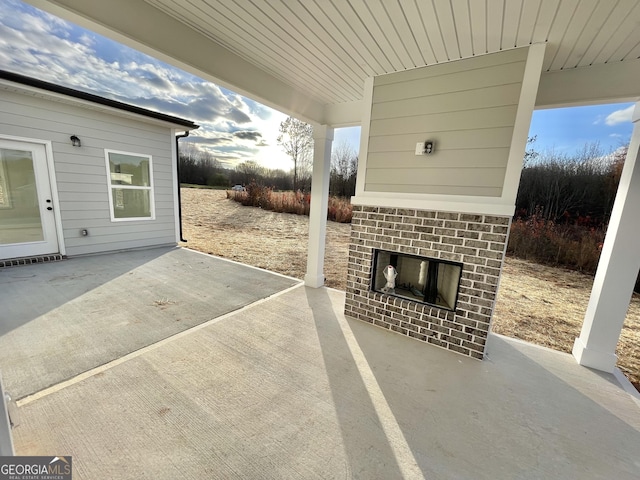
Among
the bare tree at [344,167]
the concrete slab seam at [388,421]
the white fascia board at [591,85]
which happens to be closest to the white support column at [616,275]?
the white fascia board at [591,85]

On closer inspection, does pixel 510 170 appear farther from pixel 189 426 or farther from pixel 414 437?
pixel 189 426

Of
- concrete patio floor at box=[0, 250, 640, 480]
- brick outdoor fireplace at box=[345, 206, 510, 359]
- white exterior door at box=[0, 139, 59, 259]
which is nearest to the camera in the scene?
concrete patio floor at box=[0, 250, 640, 480]

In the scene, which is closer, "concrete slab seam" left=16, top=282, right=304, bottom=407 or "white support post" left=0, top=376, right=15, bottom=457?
"white support post" left=0, top=376, right=15, bottom=457

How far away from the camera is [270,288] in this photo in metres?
3.77

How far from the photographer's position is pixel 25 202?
168 inches

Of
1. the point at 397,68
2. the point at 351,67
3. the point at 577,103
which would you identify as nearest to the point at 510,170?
the point at 577,103

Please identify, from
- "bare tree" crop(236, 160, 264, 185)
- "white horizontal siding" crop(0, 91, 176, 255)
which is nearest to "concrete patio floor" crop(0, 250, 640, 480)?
"white horizontal siding" crop(0, 91, 176, 255)

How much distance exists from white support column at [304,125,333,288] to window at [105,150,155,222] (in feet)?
13.4

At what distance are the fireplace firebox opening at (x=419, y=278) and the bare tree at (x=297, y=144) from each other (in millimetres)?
8431

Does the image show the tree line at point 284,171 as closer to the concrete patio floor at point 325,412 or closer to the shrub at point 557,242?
the shrub at point 557,242

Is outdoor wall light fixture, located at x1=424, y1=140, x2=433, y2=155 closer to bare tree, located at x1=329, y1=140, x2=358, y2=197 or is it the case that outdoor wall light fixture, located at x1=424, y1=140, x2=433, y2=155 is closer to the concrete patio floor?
the concrete patio floor

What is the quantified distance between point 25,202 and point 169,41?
4.51 m

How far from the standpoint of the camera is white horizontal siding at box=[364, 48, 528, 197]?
2131mm

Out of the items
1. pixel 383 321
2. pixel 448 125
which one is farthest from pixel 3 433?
pixel 448 125
